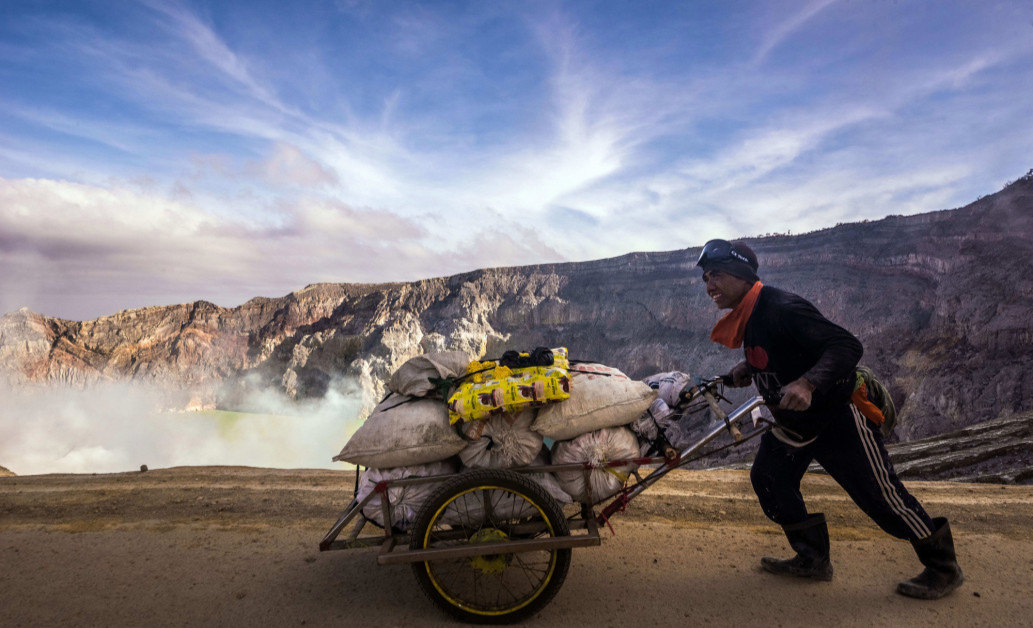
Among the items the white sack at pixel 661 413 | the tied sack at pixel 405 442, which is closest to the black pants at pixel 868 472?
the white sack at pixel 661 413

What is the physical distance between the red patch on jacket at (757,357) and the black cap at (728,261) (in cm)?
47

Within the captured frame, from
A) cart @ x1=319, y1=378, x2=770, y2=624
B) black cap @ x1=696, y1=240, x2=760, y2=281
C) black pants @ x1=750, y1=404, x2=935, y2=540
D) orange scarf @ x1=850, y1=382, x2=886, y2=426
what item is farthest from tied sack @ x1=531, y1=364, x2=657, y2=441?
orange scarf @ x1=850, y1=382, x2=886, y2=426

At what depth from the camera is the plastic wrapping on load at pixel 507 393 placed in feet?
9.53

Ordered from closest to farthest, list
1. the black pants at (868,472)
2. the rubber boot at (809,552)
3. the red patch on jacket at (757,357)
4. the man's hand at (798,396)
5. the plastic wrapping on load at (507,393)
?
the man's hand at (798,396), the plastic wrapping on load at (507,393), the black pants at (868,472), the red patch on jacket at (757,357), the rubber boot at (809,552)

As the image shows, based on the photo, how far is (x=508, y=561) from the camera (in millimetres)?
2979

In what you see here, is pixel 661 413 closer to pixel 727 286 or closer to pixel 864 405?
pixel 727 286

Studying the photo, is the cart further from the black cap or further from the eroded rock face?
the eroded rock face

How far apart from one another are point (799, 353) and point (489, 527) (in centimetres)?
220

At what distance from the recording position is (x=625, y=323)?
2758 centimetres

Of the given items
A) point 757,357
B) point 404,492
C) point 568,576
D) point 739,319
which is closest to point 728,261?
point 739,319

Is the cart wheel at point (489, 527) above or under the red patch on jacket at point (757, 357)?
under

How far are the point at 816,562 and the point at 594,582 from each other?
1.52m

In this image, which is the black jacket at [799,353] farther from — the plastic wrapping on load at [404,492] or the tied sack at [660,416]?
the plastic wrapping on load at [404,492]

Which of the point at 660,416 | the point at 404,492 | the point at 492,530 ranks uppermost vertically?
the point at 660,416
